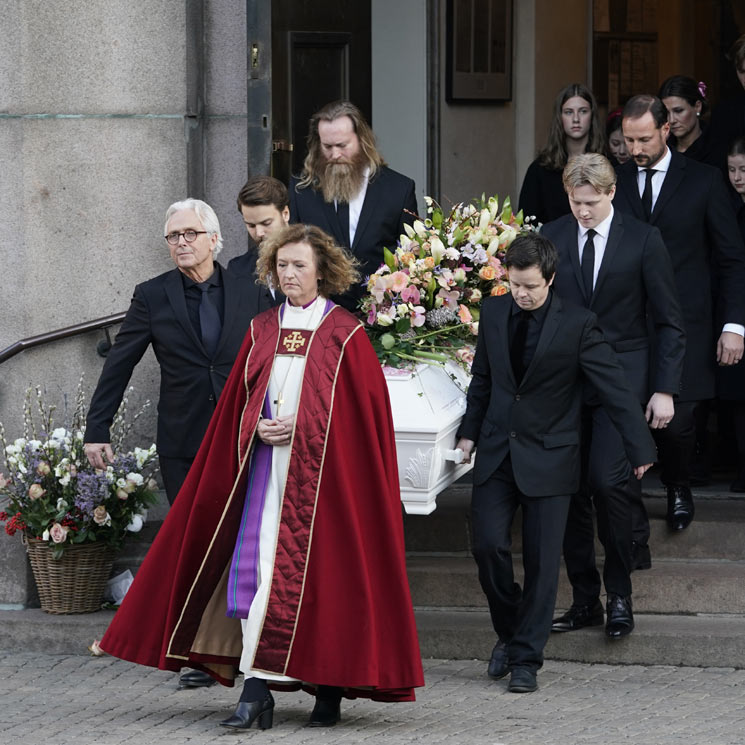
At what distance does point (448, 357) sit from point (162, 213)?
7.77ft

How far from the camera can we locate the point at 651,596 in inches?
314

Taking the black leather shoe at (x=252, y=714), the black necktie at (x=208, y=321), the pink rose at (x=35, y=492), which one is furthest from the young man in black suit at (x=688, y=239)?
the pink rose at (x=35, y=492)

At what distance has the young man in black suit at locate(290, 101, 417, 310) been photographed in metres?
8.05

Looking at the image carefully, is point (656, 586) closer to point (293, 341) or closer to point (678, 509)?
point (678, 509)

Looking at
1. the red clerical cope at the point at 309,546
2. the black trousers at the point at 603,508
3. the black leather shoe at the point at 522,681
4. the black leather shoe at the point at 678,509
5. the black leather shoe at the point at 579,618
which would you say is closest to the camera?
the red clerical cope at the point at 309,546

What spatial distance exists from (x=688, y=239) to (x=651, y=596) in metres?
1.56

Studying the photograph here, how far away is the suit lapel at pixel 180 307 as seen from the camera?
7.47 meters

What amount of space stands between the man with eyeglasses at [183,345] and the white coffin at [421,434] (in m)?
0.70

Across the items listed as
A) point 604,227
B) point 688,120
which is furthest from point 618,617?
point 688,120

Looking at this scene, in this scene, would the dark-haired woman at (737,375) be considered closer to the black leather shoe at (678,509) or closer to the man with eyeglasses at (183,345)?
the black leather shoe at (678,509)

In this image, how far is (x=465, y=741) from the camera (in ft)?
21.3

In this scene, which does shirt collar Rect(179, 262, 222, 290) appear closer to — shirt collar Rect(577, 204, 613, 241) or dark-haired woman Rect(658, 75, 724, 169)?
shirt collar Rect(577, 204, 613, 241)

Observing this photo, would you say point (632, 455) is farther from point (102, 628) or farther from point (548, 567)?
point (102, 628)

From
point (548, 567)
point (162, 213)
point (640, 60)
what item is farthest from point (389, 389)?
point (640, 60)
